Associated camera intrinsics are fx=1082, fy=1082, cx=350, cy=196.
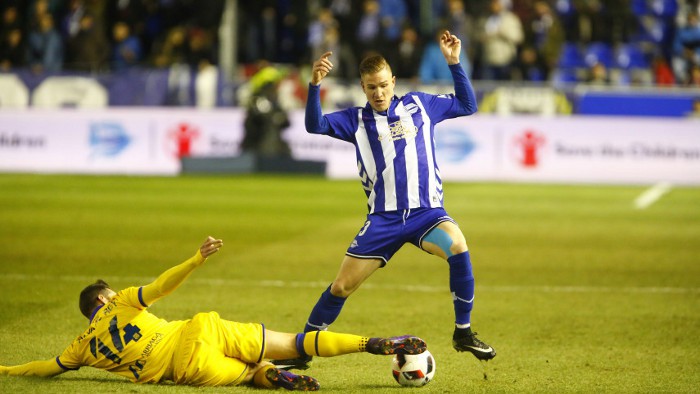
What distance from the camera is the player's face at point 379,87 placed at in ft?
23.2

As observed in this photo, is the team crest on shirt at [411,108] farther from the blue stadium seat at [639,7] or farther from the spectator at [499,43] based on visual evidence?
the blue stadium seat at [639,7]

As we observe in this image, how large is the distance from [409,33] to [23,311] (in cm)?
1528

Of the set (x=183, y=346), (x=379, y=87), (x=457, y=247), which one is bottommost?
(x=183, y=346)

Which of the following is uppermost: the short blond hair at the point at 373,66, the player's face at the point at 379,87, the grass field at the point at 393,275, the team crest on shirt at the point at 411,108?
the short blond hair at the point at 373,66

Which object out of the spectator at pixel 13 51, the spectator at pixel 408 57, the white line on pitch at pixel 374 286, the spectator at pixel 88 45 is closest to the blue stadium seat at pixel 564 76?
the spectator at pixel 408 57

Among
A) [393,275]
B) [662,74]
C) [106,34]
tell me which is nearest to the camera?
[393,275]

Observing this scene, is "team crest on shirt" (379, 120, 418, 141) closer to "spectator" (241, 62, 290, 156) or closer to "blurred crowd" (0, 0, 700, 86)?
"spectator" (241, 62, 290, 156)

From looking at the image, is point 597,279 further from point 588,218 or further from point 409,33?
point 409,33

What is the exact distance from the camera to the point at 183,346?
21.1ft

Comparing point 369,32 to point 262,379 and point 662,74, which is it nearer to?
point 662,74

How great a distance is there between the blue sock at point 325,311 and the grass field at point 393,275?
304 millimetres

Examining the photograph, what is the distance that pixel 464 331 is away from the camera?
22.9ft

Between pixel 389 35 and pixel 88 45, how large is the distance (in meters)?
6.76

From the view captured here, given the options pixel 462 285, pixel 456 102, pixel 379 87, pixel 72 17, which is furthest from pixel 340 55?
pixel 462 285
